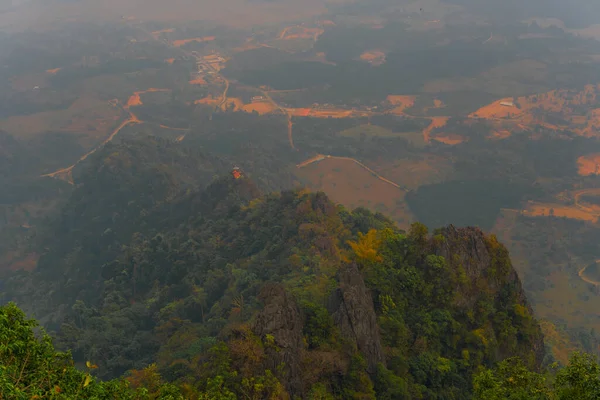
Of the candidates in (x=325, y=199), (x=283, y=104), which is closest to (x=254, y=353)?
(x=325, y=199)

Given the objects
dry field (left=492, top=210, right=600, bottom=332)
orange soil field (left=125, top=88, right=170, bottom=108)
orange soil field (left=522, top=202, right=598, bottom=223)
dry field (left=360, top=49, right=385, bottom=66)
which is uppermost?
dry field (left=360, top=49, right=385, bottom=66)

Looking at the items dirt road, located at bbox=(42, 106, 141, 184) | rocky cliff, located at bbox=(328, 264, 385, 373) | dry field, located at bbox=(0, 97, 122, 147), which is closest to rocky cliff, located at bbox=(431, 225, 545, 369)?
rocky cliff, located at bbox=(328, 264, 385, 373)

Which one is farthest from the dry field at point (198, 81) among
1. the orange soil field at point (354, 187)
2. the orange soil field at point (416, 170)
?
the orange soil field at point (416, 170)

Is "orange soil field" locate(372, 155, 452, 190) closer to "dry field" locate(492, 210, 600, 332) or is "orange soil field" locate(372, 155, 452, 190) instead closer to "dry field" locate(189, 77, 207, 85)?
"dry field" locate(492, 210, 600, 332)

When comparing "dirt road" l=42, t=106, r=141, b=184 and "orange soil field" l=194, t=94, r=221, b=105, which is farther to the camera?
"orange soil field" l=194, t=94, r=221, b=105

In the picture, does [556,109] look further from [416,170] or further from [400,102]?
[416,170]

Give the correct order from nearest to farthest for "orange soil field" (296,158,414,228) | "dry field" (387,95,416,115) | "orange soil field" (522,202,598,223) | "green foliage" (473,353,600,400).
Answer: "green foliage" (473,353,600,400), "orange soil field" (522,202,598,223), "orange soil field" (296,158,414,228), "dry field" (387,95,416,115)
